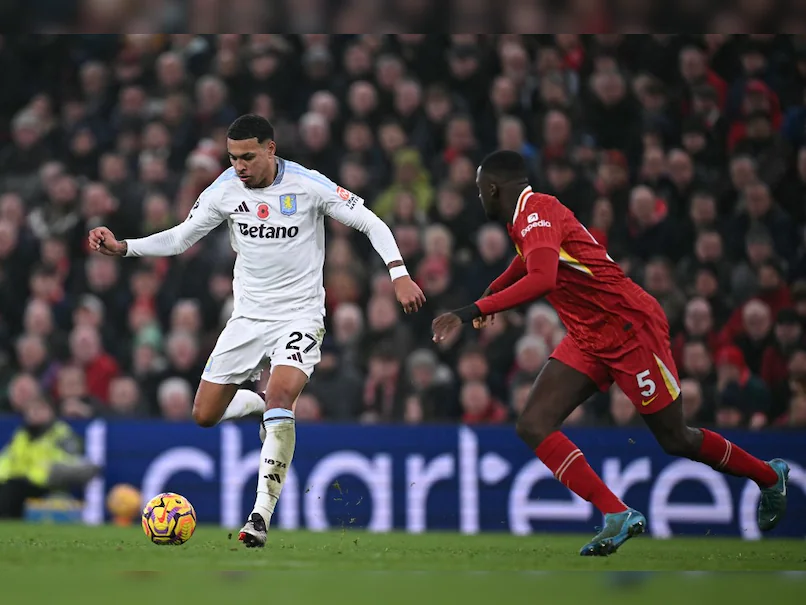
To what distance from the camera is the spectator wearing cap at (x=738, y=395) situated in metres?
12.6

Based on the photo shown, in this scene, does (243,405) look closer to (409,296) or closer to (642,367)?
(409,296)

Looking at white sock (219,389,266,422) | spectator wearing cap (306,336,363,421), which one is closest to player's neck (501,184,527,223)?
white sock (219,389,266,422)

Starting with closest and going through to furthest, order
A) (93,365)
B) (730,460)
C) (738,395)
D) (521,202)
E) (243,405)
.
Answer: (521,202) → (730,460) → (243,405) → (738,395) → (93,365)

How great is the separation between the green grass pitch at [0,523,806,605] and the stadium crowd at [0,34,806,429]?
11.5 feet

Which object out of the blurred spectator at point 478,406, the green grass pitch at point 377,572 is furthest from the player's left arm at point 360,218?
the blurred spectator at point 478,406

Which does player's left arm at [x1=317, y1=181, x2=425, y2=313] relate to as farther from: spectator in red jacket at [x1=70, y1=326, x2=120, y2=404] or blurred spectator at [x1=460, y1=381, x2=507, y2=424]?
spectator in red jacket at [x1=70, y1=326, x2=120, y2=404]

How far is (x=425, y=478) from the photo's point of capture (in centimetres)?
1236

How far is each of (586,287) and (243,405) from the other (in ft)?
8.16

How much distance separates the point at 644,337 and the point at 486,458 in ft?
14.0

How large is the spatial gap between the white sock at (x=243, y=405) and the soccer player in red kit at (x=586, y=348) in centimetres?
187

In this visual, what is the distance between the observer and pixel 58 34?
1620 cm

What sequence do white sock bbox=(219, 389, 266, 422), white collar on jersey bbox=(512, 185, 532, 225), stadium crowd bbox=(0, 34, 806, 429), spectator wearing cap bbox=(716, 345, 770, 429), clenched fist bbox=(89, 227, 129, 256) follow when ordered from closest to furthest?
white collar on jersey bbox=(512, 185, 532, 225) → clenched fist bbox=(89, 227, 129, 256) → white sock bbox=(219, 389, 266, 422) → spectator wearing cap bbox=(716, 345, 770, 429) → stadium crowd bbox=(0, 34, 806, 429)

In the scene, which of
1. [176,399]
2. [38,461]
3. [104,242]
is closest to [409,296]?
[104,242]

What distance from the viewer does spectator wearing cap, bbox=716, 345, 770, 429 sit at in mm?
12625
